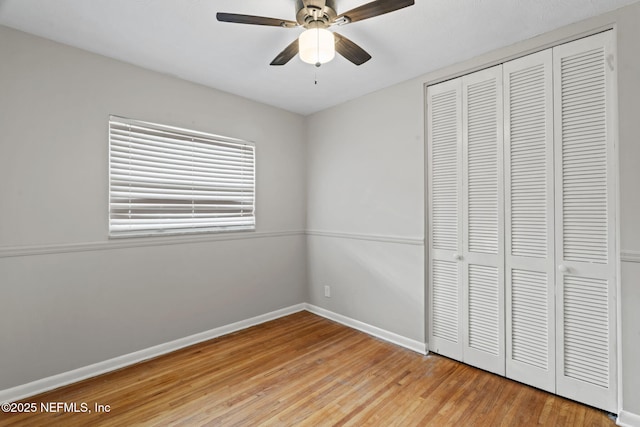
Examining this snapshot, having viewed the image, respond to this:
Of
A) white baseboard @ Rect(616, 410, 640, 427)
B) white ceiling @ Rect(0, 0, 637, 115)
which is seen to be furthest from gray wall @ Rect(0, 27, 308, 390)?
white baseboard @ Rect(616, 410, 640, 427)

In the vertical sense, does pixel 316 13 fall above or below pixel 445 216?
above

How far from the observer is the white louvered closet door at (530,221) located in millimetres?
2137

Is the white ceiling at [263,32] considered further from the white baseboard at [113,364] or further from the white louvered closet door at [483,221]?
the white baseboard at [113,364]

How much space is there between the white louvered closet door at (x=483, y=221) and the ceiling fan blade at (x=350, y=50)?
1061mm

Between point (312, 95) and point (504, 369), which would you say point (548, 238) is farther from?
point (312, 95)

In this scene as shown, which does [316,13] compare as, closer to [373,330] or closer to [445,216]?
[445,216]

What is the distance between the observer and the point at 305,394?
216 centimetres

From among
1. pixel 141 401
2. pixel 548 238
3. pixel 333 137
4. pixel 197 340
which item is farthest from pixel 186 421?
pixel 333 137

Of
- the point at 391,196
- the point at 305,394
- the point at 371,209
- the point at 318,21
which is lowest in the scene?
the point at 305,394

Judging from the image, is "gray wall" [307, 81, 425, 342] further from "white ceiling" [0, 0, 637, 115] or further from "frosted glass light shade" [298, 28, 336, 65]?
"frosted glass light shade" [298, 28, 336, 65]

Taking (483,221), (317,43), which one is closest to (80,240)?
(317,43)

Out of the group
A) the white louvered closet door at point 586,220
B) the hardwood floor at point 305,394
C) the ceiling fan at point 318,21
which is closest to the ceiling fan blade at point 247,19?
the ceiling fan at point 318,21

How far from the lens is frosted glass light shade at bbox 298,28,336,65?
69.9 inches

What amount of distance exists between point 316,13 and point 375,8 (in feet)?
1.13
